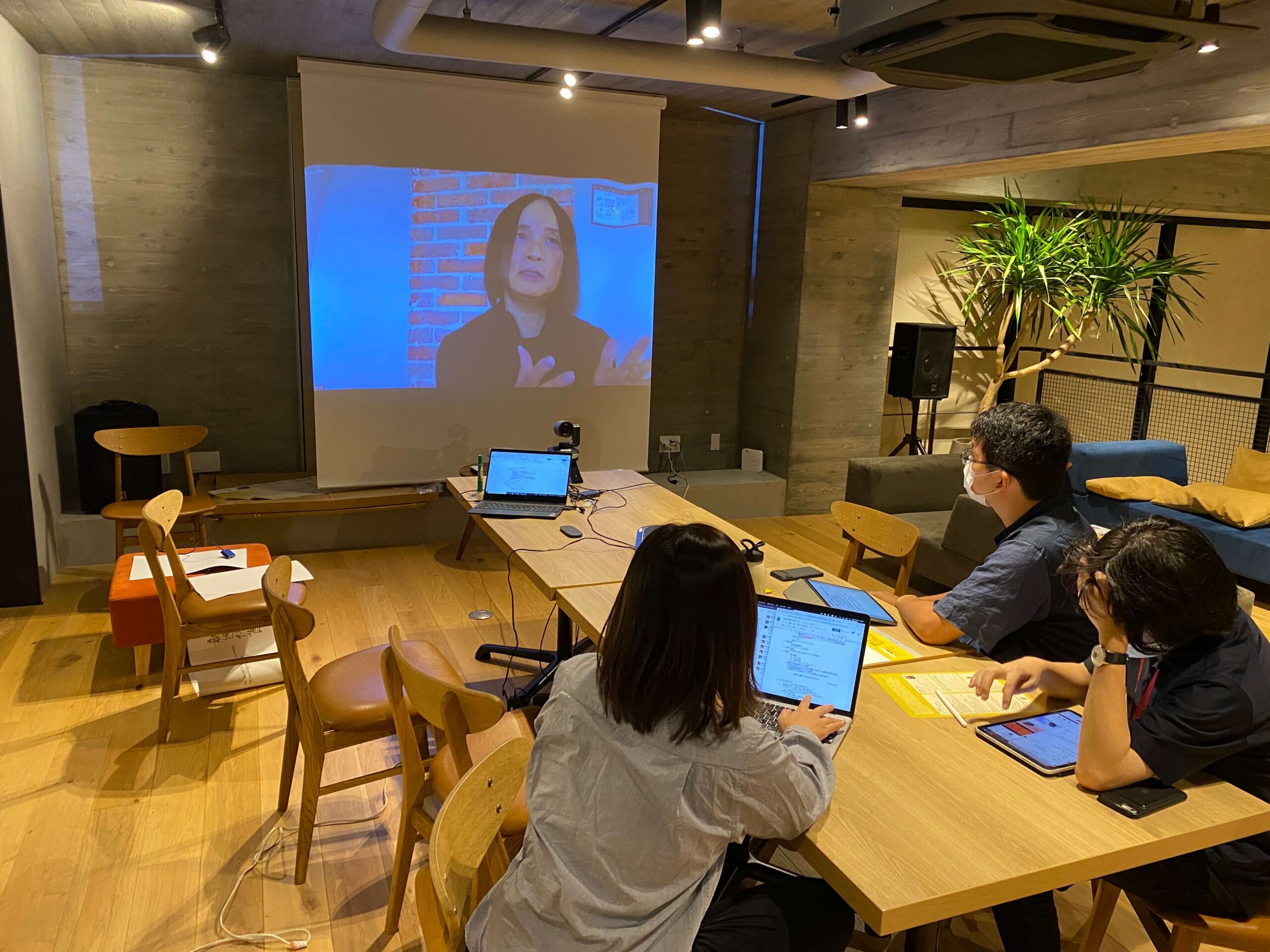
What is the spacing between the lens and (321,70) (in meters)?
4.78

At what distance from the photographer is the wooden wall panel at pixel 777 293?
5969mm

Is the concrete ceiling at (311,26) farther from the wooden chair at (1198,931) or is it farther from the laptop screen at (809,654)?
the wooden chair at (1198,931)

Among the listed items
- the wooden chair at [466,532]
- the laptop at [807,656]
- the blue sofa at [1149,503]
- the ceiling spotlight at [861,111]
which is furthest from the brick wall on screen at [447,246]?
the laptop at [807,656]

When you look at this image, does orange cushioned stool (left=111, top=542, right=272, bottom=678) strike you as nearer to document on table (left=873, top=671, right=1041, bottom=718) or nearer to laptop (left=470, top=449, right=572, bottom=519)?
laptop (left=470, top=449, right=572, bottom=519)

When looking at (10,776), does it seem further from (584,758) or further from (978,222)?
(978,222)

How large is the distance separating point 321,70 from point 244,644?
310 cm

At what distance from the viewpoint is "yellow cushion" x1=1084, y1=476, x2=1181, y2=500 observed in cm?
487

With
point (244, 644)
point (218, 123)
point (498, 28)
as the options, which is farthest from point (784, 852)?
point (218, 123)

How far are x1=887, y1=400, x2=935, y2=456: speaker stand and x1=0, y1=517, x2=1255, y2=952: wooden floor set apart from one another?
10.6 feet

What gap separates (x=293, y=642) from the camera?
2328 millimetres

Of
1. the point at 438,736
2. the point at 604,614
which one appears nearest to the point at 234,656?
the point at 438,736

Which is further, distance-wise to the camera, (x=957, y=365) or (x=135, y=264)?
(x=957, y=365)

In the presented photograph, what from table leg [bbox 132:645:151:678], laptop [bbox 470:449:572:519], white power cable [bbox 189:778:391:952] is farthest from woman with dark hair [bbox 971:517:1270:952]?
table leg [bbox 132:645:151:678]

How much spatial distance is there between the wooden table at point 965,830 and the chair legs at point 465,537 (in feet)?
11.6
